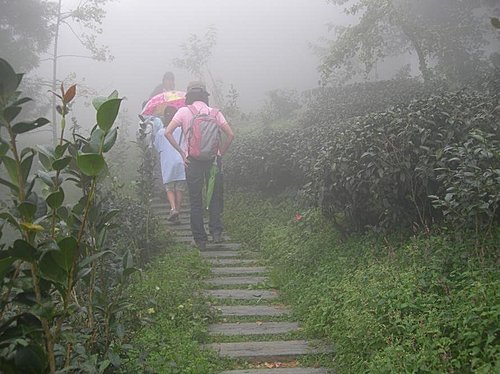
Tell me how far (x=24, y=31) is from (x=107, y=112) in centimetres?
1319

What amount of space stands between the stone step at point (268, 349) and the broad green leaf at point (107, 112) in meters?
2.93

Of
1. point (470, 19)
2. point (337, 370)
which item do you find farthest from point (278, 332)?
point (470, 19)

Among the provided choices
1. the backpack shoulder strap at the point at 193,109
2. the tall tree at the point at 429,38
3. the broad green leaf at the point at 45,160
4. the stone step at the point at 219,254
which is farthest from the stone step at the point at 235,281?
the tall tree at the point at 429,38

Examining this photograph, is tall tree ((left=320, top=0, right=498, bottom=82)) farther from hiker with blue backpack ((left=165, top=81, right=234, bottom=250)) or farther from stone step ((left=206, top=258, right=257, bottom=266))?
stone step ((left=206, top=258, right=257, bottom=266))

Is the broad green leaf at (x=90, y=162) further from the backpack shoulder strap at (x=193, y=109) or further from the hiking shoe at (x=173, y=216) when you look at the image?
the hiking shoe at (x=173, y=216)

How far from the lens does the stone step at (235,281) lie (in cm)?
609

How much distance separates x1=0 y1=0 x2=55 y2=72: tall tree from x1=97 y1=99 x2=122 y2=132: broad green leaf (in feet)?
38.3

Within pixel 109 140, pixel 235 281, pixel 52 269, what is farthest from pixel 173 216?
pixel 52 269

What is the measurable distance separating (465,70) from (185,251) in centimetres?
787

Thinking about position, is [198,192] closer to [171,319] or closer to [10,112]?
[171,319]

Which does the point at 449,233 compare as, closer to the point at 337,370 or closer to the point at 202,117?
the point at 337,370

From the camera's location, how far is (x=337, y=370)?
3.99 m

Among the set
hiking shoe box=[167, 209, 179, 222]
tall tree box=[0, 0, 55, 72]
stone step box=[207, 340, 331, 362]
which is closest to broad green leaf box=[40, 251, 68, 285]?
stone step box=[207, 340, 331, 362]

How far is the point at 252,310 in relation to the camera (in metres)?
5.30
